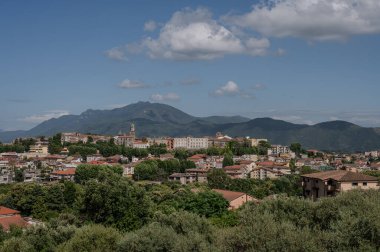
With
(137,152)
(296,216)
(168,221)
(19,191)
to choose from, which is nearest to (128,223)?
(168,221)

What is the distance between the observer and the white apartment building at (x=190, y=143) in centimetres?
16082

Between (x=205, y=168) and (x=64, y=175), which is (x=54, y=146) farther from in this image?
(x=205, y=168)

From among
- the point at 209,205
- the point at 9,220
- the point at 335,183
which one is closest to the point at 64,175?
the point at 9,220

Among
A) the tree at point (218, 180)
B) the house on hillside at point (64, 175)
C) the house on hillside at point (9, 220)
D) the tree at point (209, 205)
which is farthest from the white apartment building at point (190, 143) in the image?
the tree at point (209, 205)

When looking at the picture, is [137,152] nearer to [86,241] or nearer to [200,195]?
[200,195]

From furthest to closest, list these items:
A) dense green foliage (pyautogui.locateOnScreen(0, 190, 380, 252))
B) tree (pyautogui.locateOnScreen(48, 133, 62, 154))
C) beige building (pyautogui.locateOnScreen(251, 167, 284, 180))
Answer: tree (pyautogui.locateOnScreen(48, 133, 62, 154)) → beige building (pyautogui.locateOnScreen(251, 167, 284, 180)) → dense green foliage (pyautogui.locateOnScreen(0, 190, 380, 252))

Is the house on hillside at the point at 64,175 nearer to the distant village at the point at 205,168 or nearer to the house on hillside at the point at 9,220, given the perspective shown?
the distant village at the point at 205,168

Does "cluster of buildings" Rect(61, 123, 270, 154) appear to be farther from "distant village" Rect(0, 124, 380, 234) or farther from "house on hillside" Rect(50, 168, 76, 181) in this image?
"house on hillside" Rect(50, 168, 76, 181)

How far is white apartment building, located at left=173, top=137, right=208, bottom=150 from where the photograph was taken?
161m

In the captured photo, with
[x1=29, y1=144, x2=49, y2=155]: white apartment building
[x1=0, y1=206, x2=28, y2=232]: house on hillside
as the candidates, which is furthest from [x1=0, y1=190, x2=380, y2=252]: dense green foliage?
[x1=29, y1=144, x2=49, y2=155]: white apartment building

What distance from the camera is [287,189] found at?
2335 inches

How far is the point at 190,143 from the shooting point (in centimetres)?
16338

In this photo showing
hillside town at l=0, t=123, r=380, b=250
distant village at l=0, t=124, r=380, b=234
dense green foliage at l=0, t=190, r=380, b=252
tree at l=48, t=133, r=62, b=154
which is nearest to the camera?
dense green foliage at l=0, t=190, r=380, b=252

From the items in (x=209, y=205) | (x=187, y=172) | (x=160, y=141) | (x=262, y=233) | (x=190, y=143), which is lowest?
(x=187, y=172)
